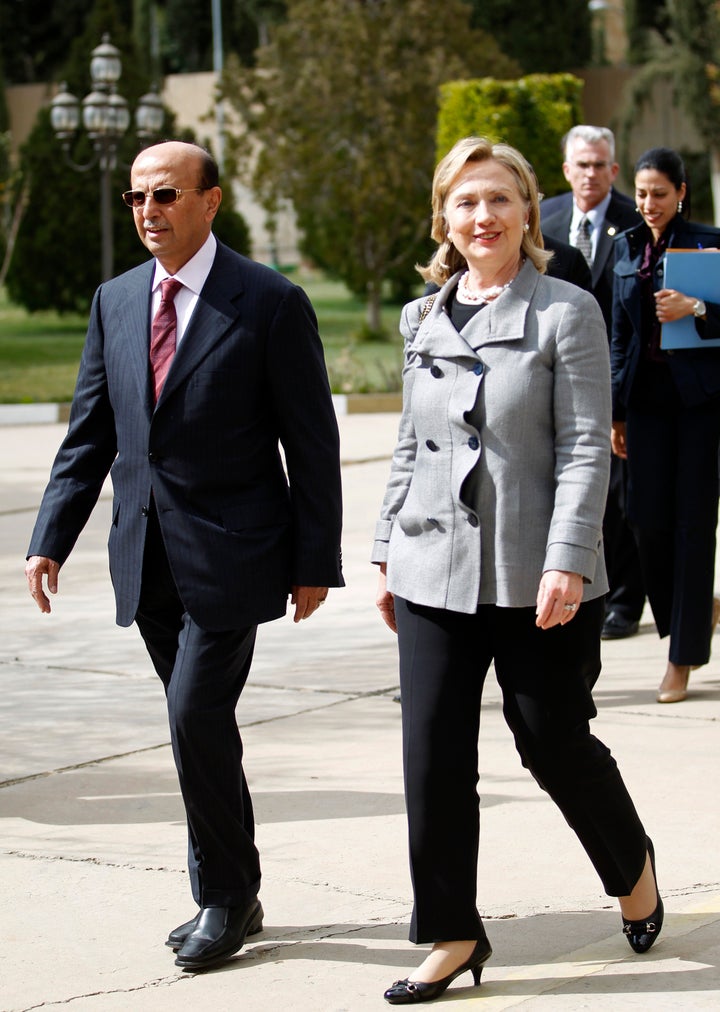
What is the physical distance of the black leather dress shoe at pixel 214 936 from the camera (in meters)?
3.81

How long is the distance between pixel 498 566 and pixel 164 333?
99 cm

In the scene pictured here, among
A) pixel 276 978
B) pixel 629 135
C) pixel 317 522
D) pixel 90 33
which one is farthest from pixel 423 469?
pixel 629 135

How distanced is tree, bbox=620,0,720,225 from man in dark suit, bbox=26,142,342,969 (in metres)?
39.6

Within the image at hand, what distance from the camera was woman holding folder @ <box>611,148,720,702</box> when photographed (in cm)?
642

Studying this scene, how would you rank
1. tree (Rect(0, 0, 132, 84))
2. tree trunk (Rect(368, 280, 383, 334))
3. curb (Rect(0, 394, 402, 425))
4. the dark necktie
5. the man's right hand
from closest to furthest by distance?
the man's right hand
the dark necktie
curb (Rect(0, 394, 402, 425))
tree trunk (Rect(368, 280, 383, 334))
tree (Rect(0, 0, 132, 84))

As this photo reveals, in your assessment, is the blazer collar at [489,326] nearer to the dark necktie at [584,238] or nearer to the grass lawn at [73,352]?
the dark necktie at [584,238]

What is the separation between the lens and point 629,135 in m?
46.1

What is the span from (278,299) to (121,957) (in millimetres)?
1539

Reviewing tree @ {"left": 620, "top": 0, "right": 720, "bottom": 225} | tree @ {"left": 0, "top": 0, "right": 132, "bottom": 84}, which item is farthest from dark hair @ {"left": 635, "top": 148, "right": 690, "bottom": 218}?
tree @ {"left": 0, "top": 0, "right": 132, "bottom": 84}

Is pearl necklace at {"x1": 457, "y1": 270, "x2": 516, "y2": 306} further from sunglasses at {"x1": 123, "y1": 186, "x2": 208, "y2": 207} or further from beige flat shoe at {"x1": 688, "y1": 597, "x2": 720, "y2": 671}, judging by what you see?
beige flat shoe at {"x1": 688, "y1": 597, "x2": 720, "y2": 671}

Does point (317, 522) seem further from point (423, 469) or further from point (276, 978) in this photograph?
point (276, 978)

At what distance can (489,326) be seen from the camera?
12.0 ft

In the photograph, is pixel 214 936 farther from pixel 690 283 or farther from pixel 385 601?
pixel 690 283

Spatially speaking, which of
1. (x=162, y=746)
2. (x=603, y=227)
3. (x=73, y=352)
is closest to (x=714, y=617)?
(x=603, y=227)
